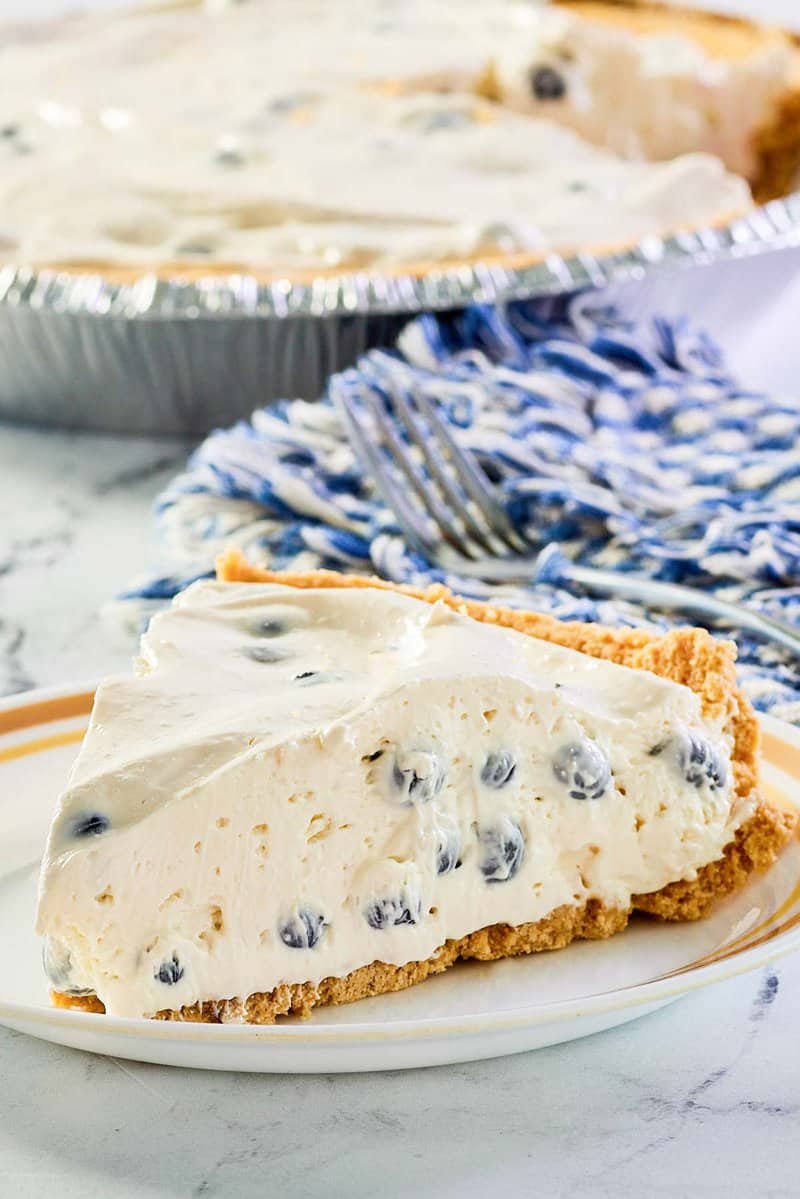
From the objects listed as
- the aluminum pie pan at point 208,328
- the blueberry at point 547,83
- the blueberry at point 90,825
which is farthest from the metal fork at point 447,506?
the blueberry at point 547,83

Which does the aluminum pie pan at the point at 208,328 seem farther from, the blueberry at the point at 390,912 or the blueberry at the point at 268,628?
the blueberry at the point at 390,912

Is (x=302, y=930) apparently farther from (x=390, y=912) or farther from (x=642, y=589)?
(x=642, y=589)

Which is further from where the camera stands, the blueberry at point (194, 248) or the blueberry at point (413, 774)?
the blueberry at point (194, 248)

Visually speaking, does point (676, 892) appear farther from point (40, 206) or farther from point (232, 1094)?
point (40, 206)

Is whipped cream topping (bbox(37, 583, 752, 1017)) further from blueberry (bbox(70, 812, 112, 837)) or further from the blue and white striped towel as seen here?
the blue and white striped towel


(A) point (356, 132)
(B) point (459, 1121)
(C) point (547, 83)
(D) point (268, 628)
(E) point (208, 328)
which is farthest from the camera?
(C) point (547, 83)

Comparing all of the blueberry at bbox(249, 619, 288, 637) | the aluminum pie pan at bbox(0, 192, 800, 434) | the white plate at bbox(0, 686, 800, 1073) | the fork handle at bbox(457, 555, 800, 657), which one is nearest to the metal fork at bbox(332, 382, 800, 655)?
the fork handle at bbox(457, 555, 800, 657)

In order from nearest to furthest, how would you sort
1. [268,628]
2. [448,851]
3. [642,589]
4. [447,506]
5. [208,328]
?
[448,851] < [268,628] < [642,589] < [447,506] < [208,328]

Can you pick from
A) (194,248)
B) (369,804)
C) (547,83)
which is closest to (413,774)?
(369,804)
